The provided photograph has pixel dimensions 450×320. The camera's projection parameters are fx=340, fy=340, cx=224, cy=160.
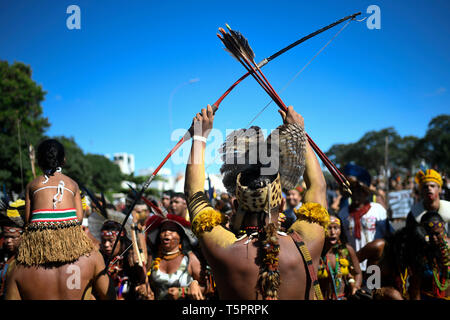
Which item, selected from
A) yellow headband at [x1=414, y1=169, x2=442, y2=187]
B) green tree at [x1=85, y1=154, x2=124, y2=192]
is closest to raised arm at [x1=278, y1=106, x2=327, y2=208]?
yellow headband at [x1=414, y1=169, x2=442, y2=187]

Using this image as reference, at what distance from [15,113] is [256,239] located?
2966 centimetres

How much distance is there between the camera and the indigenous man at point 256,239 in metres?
2.17

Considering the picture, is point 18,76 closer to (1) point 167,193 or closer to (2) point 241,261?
(1) point 167,193

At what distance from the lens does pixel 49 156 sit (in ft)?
11.4

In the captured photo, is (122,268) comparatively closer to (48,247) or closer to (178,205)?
(178,205)

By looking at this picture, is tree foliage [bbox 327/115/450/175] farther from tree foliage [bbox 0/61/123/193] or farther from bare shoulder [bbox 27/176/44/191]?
bare shoulder [bbox 27/176/44/191]

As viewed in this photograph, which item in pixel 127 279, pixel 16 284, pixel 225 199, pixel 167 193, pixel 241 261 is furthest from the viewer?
pixel 225 199

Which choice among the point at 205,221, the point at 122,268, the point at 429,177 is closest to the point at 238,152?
the point at 205,221

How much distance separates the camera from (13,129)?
27016mm

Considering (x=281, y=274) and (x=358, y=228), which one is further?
(x=358, y=228)

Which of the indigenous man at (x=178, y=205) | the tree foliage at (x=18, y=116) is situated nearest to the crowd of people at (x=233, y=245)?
the indigenous man at (x=178, y=205)

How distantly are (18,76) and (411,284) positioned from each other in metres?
34.9

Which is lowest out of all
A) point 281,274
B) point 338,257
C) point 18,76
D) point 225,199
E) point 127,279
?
point 127,279

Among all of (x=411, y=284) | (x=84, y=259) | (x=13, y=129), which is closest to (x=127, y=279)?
(x=84, y=259)
